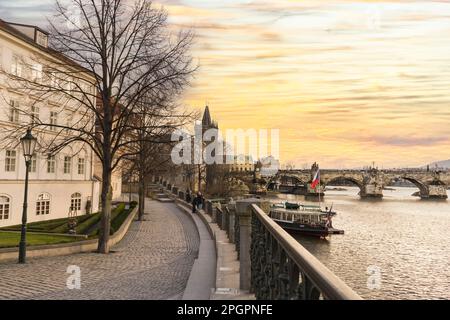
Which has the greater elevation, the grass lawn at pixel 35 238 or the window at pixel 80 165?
the window at pixel 80 165

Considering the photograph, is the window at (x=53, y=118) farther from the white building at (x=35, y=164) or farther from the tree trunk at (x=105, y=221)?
the tree trunk at (x=105, y=221)

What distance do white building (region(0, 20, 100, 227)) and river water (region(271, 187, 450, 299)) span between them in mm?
19058

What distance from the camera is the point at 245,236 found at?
829cm

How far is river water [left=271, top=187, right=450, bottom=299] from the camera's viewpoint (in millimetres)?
25016

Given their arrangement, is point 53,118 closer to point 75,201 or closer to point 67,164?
point 67,164

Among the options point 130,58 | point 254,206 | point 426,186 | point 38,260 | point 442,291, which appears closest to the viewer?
point 254,206

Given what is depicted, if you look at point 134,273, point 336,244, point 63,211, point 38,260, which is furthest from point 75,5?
point 336,244

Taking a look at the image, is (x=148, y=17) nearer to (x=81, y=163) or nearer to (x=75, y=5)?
(x=75, y=5)

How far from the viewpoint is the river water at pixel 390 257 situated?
25.0m

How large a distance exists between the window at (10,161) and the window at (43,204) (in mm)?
4044

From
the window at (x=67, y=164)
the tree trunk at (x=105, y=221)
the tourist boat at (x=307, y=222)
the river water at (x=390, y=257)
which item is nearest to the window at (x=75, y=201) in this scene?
the window at (x=67, y=164)

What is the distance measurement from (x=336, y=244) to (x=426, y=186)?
288 ft
